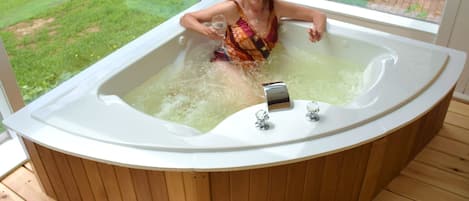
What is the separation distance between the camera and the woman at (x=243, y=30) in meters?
2.06

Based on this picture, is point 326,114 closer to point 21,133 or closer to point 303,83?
point 303,83

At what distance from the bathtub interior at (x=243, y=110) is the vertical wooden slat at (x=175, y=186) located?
96 mm

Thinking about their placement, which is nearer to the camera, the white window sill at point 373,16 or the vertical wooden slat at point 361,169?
the vertical wooden slat at point 361,169

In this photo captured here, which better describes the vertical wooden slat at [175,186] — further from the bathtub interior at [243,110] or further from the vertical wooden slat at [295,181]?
the vertical wooden slat at [295,181]

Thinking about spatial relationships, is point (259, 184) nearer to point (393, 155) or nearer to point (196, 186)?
point (196, 186)

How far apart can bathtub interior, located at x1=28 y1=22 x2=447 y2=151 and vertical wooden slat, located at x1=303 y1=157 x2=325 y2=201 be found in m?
0.10

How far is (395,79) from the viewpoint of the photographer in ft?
5.69

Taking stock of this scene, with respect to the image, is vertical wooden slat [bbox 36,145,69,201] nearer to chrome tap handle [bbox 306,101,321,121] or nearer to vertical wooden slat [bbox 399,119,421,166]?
chrome tap handle [bbox 306,101,321,121]

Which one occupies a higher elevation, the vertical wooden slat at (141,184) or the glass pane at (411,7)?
the glass pane at (411,7)

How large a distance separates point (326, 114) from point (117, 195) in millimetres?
836

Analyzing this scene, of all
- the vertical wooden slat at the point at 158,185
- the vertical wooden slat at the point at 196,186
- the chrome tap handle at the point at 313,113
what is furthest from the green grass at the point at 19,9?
the chrome tap handle at the point at 313,113

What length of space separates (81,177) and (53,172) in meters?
0.15

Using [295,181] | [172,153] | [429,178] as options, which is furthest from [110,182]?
[429,178]

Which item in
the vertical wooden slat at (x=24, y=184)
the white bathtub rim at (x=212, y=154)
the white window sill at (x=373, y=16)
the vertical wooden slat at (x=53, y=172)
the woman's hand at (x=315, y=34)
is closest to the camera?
the white bathtub rim at (x=212, y=154)
